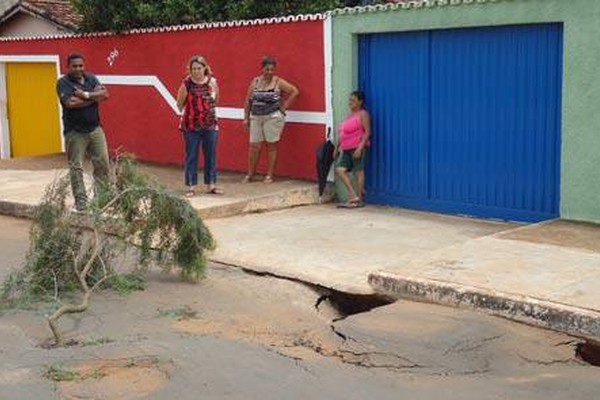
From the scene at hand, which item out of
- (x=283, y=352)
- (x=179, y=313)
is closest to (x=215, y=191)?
(x=179, y=313)

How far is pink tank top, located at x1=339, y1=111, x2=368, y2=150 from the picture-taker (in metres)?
10.5

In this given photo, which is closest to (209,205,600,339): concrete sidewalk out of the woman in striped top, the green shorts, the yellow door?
the green shorts

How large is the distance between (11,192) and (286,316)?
21.1ft

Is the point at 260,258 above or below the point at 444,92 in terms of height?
below

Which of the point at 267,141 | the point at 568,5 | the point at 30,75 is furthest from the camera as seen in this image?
the point at 30,75

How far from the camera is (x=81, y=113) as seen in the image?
993cm

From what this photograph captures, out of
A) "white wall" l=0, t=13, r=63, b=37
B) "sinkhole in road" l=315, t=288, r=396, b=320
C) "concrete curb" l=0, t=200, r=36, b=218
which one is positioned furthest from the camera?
"white wall" l=0, t=13, r=63, b=37

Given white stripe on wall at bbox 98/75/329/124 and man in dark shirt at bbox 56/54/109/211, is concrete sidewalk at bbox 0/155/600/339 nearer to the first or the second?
white stripe on wall at bbox 98/75/329/124

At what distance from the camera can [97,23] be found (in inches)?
591

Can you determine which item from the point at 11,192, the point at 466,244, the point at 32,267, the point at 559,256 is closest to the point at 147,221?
the point at 32,267

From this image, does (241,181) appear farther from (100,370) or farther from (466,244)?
(100,370)

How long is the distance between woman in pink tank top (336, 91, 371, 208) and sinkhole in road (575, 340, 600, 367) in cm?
500

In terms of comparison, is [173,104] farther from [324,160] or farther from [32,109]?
[32,109]

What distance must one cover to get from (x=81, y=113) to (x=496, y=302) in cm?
553
